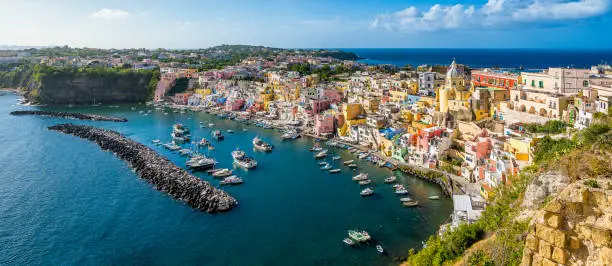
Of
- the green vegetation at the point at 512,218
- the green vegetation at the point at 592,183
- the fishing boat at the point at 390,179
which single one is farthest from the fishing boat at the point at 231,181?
the green vegetation at the point at 592,183

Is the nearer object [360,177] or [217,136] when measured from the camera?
[360,177]

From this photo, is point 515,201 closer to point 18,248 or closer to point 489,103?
point 489,103

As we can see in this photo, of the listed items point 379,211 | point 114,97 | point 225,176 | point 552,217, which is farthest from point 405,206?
point 114,97

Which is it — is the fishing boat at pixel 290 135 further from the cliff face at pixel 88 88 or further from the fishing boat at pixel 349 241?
the cliff face at pixel 88 88

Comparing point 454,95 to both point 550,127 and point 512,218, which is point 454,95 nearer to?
point 550,127

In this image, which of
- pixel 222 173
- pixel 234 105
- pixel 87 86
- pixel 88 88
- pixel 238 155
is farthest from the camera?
pixel 87 86

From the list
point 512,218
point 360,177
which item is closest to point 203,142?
point 360,177

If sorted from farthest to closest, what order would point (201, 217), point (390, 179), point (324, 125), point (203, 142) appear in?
point (324, 125) → point (203, 142) → point (390, 179) → point (201, 217)
